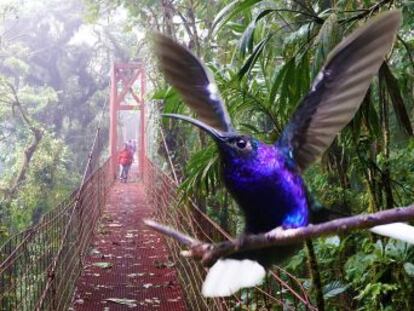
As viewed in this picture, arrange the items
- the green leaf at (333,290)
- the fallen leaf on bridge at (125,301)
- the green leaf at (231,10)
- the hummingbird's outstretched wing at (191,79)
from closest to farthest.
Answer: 1. the hummingbird's outstretched wing at (191,79)
2. the green leaf at (231,10)
3. the green leaf at (333,290)
4. the fallen leaf on bridge at (125,301)

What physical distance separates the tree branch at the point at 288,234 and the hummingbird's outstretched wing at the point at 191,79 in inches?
8.8

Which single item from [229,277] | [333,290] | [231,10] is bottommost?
→ [333,290]

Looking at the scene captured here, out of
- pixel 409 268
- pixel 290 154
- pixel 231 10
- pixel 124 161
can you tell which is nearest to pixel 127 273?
pixel 409 268

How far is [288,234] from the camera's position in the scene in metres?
0.47

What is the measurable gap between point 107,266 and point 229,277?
3.31m

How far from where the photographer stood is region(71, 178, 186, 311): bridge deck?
305 cm

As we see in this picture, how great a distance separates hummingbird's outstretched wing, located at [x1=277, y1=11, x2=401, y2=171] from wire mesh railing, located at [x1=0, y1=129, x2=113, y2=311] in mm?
A: 1138

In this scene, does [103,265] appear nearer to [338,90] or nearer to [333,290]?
[333,290]

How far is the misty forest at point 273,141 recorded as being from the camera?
1196 mm

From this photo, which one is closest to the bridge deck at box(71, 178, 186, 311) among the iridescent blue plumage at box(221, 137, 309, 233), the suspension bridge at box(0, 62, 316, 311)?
the suspension bridge at box(0, 62, 316, 311)

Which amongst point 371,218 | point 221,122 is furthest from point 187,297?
point 371,218

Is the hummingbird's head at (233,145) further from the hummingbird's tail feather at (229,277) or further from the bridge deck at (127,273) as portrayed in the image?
the bridge deck at (127,273)

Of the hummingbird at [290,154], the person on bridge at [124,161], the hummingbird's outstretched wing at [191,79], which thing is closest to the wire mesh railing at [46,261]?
the hummingbird's outstretched wing at [191,79]

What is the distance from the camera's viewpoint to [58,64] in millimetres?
13984
